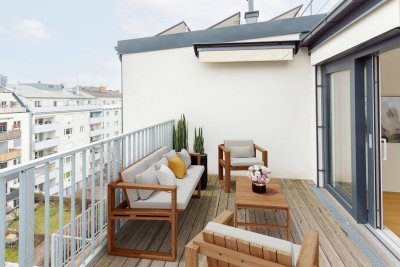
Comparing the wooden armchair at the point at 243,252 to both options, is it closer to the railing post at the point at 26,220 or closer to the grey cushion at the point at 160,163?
the railing post at the point at 26,220

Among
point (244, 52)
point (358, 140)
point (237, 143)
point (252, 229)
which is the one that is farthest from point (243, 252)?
point (244, 52)

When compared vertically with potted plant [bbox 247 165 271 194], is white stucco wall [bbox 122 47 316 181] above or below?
above

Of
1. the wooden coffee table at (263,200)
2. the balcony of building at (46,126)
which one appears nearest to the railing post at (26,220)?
the wooden coffee table at (263,200)

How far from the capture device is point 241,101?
5738 millimetres

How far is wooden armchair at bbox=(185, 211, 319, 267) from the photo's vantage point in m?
1.49

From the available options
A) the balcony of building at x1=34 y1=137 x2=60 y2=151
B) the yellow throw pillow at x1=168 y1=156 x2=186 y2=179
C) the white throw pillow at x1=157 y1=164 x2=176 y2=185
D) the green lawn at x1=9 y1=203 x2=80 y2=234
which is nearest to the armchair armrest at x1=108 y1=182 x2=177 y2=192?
the white throw pillow at x1=157 y1=164 x2=176 y2=185

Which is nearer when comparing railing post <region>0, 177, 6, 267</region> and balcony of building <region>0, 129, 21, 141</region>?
railing post <region>0, 177, 6, 267</region>

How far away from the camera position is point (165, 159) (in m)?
3.94

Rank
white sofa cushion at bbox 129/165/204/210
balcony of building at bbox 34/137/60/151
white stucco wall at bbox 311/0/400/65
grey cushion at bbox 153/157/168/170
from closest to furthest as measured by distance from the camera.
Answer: white stucco wall at bbox 311/0/400/65 < white sofa cushion at bbox 129/165/204/210 < grey cushion at bbox 153/157/168/170 < balcony of building at bbox 34/137/60/151

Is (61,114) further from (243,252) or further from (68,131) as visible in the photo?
(243,252)

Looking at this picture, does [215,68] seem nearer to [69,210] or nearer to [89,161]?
[89,161]

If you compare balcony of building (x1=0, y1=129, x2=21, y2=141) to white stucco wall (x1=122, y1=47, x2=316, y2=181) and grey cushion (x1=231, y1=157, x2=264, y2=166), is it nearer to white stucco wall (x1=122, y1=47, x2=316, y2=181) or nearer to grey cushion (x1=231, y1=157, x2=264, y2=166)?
white stucco wall (x1=122, y1=47, x2=316, y2=181)

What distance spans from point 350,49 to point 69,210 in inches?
144

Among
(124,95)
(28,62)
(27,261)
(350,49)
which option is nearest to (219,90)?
(124,95)
